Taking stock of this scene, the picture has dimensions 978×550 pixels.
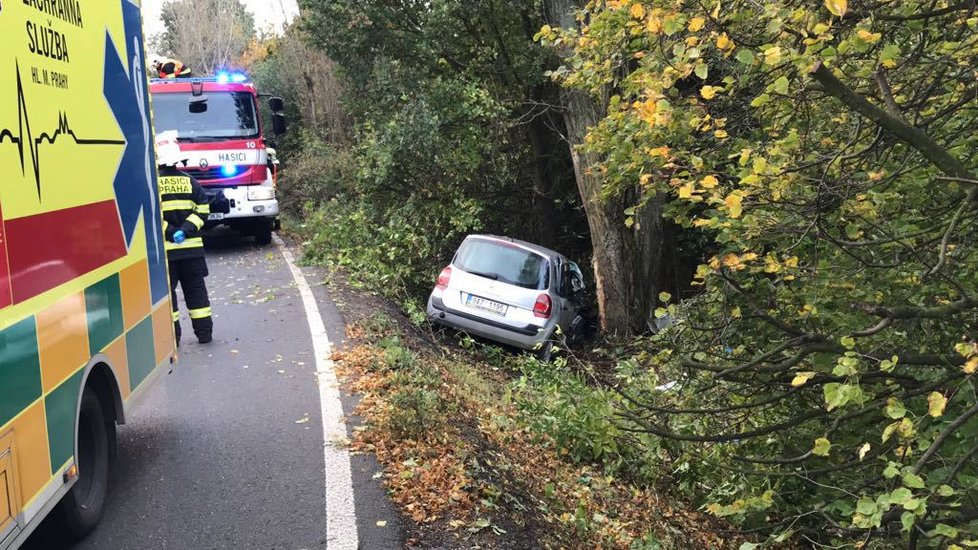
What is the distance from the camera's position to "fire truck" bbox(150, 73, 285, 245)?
13.7 m

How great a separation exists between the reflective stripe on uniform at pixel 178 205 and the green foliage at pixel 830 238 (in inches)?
160

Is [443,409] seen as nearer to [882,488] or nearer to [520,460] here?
[520,460]

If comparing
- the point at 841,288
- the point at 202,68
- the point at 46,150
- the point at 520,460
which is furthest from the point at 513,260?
the point at 202,68

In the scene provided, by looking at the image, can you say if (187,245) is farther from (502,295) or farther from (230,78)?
(230,78)

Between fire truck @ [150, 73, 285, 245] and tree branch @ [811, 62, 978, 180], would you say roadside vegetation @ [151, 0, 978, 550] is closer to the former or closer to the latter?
tree branch @ [811, 62, 978, 180]

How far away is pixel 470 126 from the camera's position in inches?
565

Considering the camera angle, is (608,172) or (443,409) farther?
(608,172)

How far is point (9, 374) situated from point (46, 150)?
1.01 meters

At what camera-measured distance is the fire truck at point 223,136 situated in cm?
1367

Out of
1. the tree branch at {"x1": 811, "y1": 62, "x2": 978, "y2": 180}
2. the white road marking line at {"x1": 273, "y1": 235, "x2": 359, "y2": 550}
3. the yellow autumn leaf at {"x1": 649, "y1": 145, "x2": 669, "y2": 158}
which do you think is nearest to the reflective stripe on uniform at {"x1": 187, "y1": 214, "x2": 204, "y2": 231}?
the white road marking line at {"x1": 273, "y1": 235, "x2": 359, "y2": 550}

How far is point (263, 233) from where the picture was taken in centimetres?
1538

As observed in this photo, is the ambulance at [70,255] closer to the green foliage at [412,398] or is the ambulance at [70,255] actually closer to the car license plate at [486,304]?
the green foliage at [412,398]

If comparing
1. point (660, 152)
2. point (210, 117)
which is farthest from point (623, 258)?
point (210, 117)

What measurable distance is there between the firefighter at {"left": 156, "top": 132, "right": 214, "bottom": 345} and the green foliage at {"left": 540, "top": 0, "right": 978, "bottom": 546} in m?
4.03
